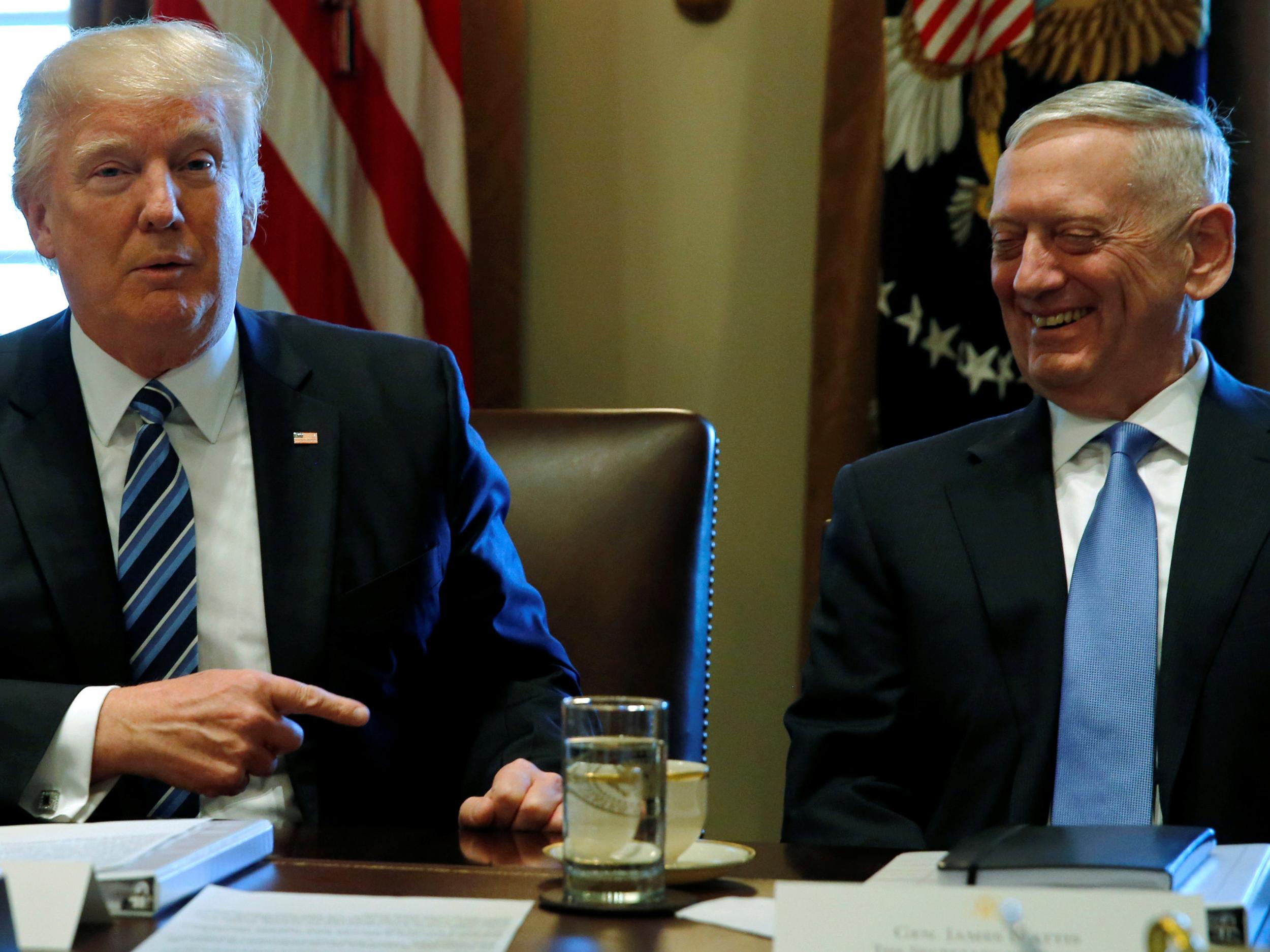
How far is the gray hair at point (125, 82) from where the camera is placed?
182 cm

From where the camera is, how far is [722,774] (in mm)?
2898

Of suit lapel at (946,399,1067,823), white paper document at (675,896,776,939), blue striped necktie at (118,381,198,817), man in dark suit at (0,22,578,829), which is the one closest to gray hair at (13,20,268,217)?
man in dark suit at (0,22,578,829)

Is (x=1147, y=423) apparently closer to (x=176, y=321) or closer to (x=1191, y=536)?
(x=1191, y=536)

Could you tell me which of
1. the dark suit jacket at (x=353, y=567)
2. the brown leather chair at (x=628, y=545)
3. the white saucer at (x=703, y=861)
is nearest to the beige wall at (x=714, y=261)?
the brown leather chair at (x=628, y=545)

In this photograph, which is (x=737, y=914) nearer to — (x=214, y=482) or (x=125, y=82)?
(x=214, y=482)

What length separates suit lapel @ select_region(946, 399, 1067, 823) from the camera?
5.45 feet

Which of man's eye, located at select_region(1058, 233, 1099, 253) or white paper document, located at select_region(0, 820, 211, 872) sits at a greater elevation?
man's eye, located at select_region(1058, 233, 1099, 253)

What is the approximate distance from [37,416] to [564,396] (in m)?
1.32

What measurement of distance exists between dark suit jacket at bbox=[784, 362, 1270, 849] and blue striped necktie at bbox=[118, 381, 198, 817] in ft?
2.47

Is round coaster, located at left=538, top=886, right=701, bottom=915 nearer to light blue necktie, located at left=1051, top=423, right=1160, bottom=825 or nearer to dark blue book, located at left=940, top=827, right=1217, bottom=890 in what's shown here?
dark blue book, located at left=940, top=827, right=1217, bottom=890

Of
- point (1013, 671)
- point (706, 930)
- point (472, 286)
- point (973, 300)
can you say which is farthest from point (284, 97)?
point (706, 930)

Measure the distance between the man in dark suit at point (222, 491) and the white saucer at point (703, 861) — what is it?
464 millimetres

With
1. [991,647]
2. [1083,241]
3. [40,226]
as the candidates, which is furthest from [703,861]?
[40,226]

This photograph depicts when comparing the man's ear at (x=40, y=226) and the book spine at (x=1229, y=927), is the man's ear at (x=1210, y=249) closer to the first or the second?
the book spine at (x=1229, y=927)
